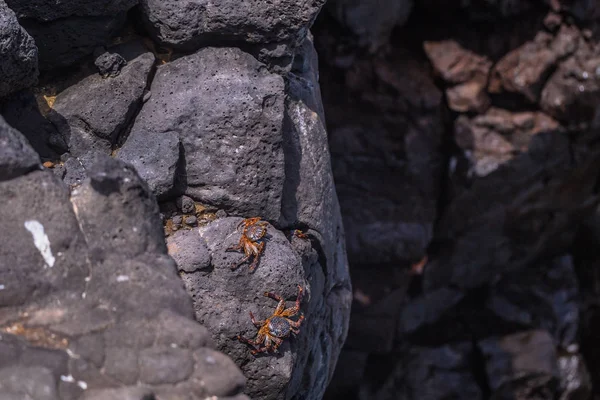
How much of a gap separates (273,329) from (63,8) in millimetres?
1537

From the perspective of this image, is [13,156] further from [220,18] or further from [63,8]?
[220,18]

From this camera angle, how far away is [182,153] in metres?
2.92

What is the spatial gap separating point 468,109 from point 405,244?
1.29 m

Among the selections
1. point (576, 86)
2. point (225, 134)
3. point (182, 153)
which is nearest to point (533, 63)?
point (576, 86)

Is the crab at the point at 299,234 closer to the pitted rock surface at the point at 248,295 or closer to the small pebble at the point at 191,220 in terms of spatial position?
the pitted rock surface at the point at 248,295

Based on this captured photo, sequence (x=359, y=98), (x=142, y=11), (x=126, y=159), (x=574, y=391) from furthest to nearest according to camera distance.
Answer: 1. (x=574, y=391)
2. (x=359, y=98)
3. (x=142, y=11)
4. (x=126, y=159)

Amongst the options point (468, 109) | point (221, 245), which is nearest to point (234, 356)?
point (221, 245)

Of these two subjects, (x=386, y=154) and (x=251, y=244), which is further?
(x=386, y=154)

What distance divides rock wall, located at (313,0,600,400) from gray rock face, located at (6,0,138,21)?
3.03 metres

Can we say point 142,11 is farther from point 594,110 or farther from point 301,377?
point 594,110

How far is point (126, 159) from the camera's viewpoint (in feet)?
9.19

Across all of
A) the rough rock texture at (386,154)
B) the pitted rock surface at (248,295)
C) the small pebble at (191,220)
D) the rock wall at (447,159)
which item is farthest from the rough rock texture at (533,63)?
the small pebble at (191,220)

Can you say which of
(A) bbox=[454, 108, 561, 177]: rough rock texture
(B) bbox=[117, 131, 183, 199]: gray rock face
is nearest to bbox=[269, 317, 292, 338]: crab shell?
(B) bbox=[117, 131, 183, 199]: gray rock face

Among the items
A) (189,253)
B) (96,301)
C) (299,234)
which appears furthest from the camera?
(299,234)
